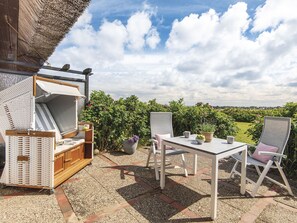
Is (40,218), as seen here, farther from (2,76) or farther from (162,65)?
(162,65)

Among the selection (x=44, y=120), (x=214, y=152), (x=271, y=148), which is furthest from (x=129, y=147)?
(x=271, y=148)

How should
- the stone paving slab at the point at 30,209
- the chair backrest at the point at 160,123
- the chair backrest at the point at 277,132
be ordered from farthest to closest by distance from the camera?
the chair backrest at the point at 160,123, the chair backrest at the point at 277,132, the stone paving slab at the point at 30,209

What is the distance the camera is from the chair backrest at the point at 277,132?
126 inches

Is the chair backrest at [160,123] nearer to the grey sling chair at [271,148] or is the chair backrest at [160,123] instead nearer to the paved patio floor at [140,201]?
the paved patio floor at [140,201]

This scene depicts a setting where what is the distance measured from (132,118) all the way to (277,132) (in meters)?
4.22

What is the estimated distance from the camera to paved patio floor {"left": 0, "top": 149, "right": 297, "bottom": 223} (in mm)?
2451

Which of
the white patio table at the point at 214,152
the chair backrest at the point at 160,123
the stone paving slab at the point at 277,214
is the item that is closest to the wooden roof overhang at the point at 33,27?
the chair backrest at the point at 160,123

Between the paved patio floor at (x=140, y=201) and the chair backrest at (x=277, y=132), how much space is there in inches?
34.3

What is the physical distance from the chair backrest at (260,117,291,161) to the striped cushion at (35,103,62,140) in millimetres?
4906

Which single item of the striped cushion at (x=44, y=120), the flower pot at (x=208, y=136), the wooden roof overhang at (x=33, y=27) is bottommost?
the flower pot at (x=208, y=136)

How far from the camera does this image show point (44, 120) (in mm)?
4410

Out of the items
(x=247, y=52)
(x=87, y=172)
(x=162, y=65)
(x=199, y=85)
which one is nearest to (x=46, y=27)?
(x=87, y=172)

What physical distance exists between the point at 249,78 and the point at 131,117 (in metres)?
5.24

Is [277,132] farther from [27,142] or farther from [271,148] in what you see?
[27,142]
